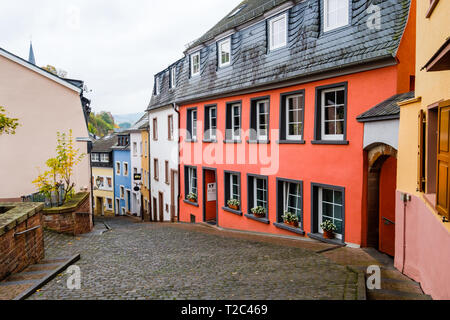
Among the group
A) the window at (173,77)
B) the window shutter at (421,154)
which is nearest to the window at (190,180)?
the window at (173,77)

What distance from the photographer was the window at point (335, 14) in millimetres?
10242

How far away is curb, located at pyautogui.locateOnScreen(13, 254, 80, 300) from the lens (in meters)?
5.90

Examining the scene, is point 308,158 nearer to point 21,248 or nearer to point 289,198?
point 289,198

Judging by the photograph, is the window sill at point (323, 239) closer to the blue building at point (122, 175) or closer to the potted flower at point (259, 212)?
the potted flower at point (259, 212)

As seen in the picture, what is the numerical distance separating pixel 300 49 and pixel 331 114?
241 centimetres

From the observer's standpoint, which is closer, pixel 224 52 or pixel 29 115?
pixel 224 52

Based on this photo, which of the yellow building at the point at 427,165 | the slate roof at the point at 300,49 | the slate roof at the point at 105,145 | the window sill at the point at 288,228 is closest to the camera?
the yellow building at the point at 427,165

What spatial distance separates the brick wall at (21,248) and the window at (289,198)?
747cm

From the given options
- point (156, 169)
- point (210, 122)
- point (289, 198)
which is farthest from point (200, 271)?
point (156, 169)

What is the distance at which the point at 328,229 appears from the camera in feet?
34.7

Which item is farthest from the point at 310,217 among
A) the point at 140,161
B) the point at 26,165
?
the point at 140,161

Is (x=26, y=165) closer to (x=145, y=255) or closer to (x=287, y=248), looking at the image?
(x=145, y=255)

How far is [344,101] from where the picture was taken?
10.1 m

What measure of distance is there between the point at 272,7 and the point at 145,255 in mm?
9227
